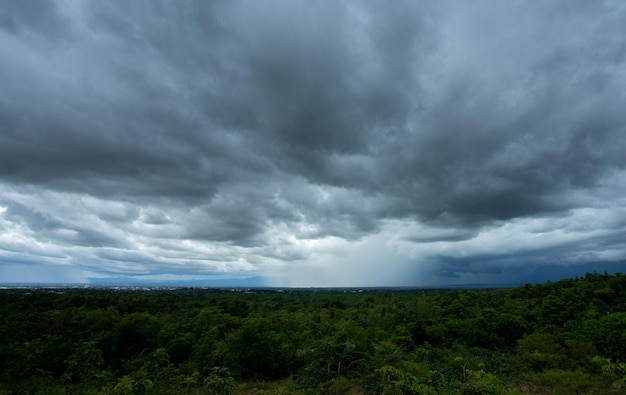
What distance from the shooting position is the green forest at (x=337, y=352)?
18.1 metres

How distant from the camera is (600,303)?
55.3m

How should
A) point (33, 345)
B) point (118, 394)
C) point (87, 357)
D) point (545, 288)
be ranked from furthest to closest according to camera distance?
point (545, 288), point (33, 345), point (87, 357), point (118, 394)

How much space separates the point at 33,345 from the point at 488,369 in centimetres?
3894

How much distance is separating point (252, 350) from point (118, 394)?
19138 mm

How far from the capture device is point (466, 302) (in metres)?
63.2

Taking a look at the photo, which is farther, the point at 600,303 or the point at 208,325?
the point at 600,303

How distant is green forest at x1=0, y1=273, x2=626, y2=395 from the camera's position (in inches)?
714

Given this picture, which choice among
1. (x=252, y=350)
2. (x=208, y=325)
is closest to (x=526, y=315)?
(x=252, y=350)

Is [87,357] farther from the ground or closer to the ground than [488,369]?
farther from the ground

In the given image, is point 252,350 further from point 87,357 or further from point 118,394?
point 118,394

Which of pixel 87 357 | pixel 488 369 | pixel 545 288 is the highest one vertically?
pixel 545 288

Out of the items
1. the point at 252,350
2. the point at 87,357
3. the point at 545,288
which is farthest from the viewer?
the point at 545,288

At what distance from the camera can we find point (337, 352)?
55.0 ft

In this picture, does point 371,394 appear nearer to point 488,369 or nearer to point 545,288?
point 488,369
